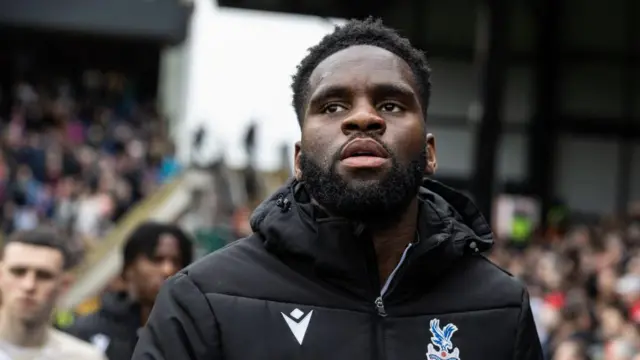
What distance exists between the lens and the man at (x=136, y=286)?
602 cm

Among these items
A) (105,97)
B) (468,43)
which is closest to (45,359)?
(468,43)

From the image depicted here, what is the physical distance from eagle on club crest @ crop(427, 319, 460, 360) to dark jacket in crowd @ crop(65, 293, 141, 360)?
3113 millimetres

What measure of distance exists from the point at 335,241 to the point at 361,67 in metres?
0.39

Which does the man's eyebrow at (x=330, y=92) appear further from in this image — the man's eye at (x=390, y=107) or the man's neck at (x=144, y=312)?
the man's neck at (x=144, y=312)

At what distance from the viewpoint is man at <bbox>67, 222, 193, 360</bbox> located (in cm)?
602

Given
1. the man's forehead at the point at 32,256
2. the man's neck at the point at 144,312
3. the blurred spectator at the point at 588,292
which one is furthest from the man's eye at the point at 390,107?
the blurred spectator at the point at 588,292

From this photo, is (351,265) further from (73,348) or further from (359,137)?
(73,348)

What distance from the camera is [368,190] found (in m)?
2.83

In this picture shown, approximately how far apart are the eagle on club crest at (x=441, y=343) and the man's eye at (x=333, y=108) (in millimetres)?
502

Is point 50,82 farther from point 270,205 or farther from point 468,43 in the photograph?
point 270,205

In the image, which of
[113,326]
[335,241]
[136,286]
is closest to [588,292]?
[136,286]

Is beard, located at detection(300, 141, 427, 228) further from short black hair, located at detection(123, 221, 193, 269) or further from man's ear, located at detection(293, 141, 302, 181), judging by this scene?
short black hair, located at detection(123, 221, 193, 269)

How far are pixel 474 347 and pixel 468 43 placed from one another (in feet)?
77.2

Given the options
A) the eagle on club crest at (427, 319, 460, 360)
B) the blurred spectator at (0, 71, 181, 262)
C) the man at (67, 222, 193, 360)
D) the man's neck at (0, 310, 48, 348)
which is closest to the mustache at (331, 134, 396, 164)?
the eagle on club crest at (427, 319, 460, 360)
